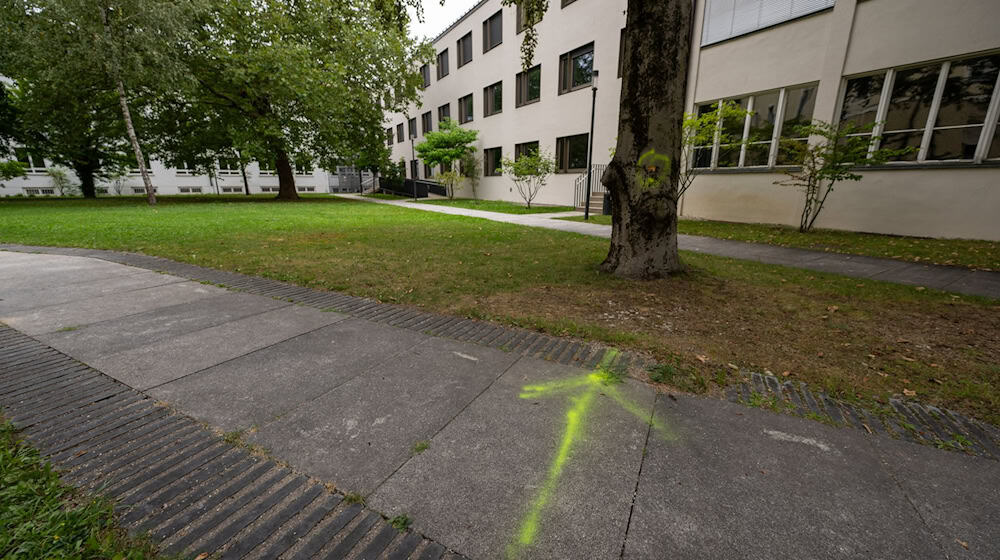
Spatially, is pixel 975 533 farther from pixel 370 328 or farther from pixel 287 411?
pixel 370 328

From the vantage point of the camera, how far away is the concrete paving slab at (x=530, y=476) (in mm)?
1549

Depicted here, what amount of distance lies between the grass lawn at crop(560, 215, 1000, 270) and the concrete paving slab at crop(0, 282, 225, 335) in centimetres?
1062

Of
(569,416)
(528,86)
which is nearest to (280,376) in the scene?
(569,416)

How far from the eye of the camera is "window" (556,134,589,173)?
59.5 ft

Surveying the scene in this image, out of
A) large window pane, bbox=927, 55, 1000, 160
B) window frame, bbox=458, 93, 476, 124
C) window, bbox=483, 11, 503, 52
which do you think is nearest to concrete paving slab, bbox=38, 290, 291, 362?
large window pane, bbox=927, 55, 1000, 160

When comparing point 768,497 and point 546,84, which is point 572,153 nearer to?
point 546,84

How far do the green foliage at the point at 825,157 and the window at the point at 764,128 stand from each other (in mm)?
309

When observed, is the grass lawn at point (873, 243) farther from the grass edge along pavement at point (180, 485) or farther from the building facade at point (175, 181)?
the building facade at point (175, 181)

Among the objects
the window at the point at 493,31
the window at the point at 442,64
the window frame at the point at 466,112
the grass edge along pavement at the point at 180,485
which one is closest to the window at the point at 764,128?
the grass edge along pavement at the point at 180,485

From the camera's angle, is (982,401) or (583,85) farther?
(583,85)

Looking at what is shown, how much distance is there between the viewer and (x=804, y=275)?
5.93 metres

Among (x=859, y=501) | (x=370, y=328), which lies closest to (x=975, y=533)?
(x=859, y=501)

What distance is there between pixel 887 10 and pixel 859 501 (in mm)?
13409

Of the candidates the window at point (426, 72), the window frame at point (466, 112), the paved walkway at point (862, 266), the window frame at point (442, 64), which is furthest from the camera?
the window at point (426, 72)
